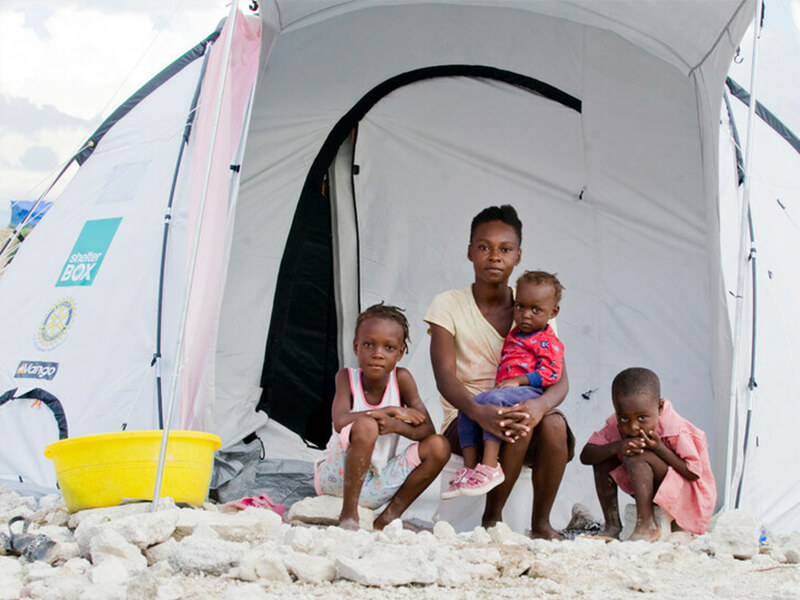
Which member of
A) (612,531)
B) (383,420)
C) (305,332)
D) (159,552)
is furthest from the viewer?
(305,332)

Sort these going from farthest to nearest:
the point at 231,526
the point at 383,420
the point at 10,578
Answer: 1. the point at 383,420
2. the point at 231,526
3. the point at 10,578

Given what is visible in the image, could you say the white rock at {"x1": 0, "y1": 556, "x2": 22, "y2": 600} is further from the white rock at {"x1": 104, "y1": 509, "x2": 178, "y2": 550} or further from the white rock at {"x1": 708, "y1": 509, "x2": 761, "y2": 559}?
the white rock at {"x1": 708, "y1": 509, "x2": 761, "y2": 559}

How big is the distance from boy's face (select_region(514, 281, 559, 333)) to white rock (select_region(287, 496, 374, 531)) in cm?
73

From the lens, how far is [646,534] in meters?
2.85

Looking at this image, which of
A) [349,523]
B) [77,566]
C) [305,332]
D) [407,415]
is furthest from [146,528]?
[305,332]

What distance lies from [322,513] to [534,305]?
88cm

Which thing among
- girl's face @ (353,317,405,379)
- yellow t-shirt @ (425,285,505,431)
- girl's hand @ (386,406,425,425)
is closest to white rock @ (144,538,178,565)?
girl's hand @ (386,406,425,425)

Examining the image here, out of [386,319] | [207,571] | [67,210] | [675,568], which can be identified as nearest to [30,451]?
[67,210]

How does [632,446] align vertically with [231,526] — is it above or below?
above

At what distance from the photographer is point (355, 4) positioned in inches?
144

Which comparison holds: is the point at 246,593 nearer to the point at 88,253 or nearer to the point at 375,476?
the point at 375,476

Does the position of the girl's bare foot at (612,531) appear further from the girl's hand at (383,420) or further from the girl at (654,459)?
the girl's hand at (383,420)

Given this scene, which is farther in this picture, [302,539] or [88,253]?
[88,253]

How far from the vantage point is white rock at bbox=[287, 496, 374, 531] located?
2.82 metres
